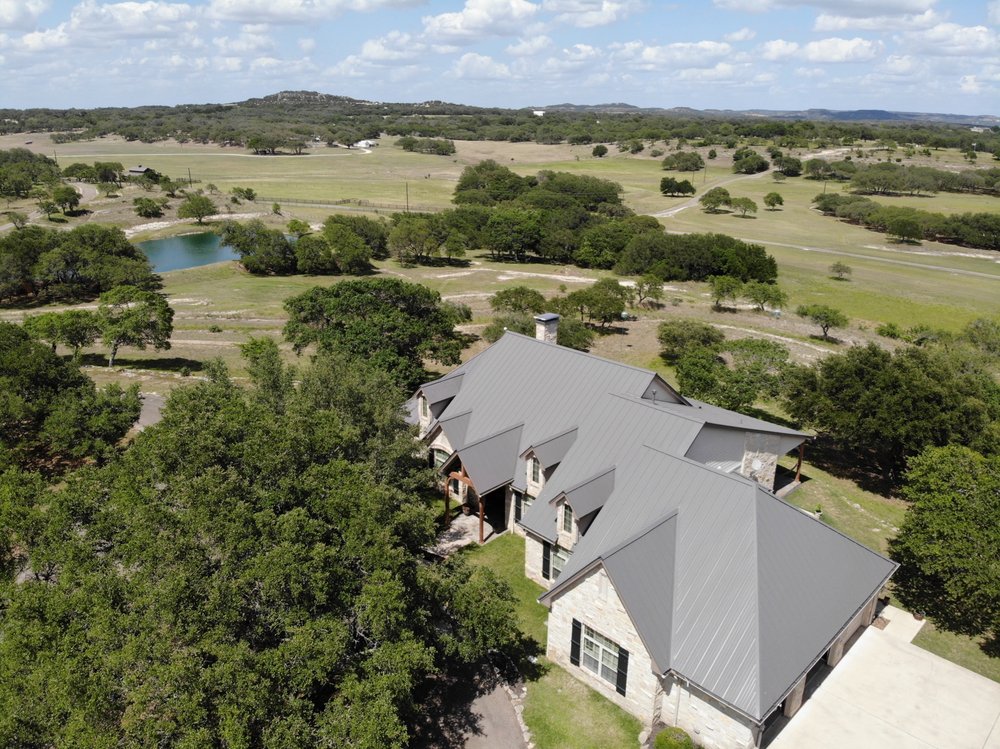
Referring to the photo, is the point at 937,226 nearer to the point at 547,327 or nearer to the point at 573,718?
the point at 547,327

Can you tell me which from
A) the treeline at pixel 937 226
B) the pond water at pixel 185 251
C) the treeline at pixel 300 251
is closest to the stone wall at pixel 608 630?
the treeline at pixel 300 251

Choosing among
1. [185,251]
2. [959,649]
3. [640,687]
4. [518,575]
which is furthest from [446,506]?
[185,251]

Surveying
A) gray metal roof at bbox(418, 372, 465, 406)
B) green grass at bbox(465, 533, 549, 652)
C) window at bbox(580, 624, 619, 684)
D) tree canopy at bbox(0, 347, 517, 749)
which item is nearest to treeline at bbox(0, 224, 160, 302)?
gray metal roof at bbox(418, 372, 465, 406)

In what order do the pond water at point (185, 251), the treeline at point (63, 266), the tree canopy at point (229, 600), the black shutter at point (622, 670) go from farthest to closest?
1. the pond water at point (185, 251)
2. the treeline at point (63, 266)
3. the black shutter at point (622, 670)
4. the tree canopy at point (229, 600)

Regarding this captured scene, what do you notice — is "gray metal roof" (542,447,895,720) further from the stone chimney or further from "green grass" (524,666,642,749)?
the stone chimney

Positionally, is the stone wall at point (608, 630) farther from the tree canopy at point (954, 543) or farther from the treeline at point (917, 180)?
the treeline at point (917, 180)

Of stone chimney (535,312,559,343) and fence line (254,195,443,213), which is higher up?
stone chimney (535,312,559,343)
